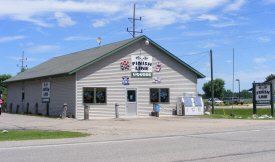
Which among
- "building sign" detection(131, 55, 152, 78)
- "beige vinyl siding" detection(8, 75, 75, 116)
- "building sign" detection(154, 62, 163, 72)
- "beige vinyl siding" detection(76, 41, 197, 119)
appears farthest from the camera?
A: "building sign" detection(154, 62, 163, 72)

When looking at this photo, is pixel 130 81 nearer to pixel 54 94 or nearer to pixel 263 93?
pixel 54 94

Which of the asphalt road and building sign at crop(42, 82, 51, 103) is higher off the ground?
building sign at crop(42, 82, 51, 103)

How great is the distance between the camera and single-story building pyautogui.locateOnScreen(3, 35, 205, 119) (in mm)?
21219

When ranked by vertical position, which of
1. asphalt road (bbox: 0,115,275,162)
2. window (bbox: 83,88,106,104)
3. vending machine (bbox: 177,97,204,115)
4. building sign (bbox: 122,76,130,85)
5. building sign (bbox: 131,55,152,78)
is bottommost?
asphalt road (bbox: 0,115,275,162)

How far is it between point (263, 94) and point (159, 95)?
8.13 m

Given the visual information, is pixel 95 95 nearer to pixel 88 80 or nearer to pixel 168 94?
pixel 88 80

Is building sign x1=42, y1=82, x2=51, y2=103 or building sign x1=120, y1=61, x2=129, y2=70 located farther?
building sign x1=42, y1=82, x2=51, y2=103

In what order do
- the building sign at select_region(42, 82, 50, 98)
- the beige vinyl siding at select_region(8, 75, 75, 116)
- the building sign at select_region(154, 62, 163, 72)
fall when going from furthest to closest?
the building sign at select_region(42, 82, 50, 98) < the building sign at select_region(154, 62, 163, 72) < the beige vinyl siding at select_region(8, 75, 75, 116)

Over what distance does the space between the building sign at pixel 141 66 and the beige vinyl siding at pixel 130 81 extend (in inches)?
→ 11.2

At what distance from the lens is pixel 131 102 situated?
23.0 metres

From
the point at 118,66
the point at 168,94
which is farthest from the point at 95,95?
the point at 168,94

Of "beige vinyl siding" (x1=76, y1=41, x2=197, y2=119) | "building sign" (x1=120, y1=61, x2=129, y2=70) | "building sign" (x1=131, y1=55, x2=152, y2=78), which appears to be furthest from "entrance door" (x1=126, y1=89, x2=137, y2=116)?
"building sign" (x1=120, y1=61, x2=129, y2=70)

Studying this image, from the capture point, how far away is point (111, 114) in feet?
72.1

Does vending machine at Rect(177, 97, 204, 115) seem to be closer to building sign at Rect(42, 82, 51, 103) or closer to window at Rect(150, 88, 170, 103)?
window at Rect(150, 88, 170, 103)
